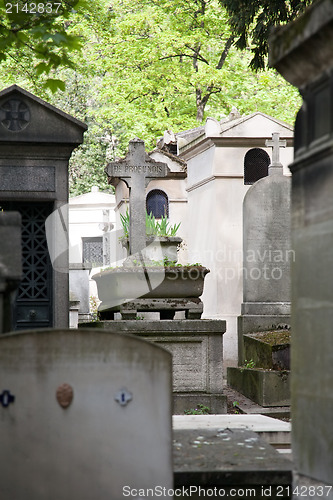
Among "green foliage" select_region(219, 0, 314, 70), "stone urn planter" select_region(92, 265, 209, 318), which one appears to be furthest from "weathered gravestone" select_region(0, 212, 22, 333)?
"green foliage" select_region(219, 0, 314, 70)

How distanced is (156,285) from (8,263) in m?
5.39

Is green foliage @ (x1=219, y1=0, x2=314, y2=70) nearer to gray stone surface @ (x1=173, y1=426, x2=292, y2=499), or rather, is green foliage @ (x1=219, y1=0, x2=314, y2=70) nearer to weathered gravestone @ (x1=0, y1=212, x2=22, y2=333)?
weathered gravestone @ (x1=0, y1=212, x2=22, y2=333)

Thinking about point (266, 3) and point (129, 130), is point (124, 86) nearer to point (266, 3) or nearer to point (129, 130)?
point (129, 130)

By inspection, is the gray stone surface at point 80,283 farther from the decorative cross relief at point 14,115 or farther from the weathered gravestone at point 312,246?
the weathered gravestone at point 312,246

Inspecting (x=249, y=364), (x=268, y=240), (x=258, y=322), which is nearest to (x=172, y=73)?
(x=268, y=240)

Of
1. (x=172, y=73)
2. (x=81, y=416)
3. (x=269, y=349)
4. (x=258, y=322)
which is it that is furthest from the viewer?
(x=172, y=73)

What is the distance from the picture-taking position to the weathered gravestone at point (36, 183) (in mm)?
8070

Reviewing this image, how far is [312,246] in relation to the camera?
10.9ft

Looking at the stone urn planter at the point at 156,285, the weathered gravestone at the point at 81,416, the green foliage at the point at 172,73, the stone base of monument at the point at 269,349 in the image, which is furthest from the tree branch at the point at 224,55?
the weathered gravestone at the point at 81,416

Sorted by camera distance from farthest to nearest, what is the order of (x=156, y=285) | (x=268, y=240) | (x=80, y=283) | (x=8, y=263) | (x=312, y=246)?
(x=80, y=283)
(x=268, y=240)
(x=156, y=285)
(x=8, y=263)
(x=312, y=246)

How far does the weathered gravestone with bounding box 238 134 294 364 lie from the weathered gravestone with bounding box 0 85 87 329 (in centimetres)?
429

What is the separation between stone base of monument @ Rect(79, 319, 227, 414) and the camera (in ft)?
28.5

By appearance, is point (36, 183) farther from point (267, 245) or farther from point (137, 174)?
point (267, 245)

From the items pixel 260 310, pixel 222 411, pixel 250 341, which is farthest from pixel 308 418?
pixel 260 310
